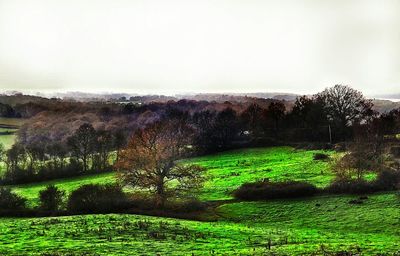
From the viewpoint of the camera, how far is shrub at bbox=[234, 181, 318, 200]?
4516cm

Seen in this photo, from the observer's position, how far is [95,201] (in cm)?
4244

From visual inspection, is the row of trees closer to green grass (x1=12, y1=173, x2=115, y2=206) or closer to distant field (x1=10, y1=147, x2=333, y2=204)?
green grass (x1=12, y1=173, x2=115, y2=206)

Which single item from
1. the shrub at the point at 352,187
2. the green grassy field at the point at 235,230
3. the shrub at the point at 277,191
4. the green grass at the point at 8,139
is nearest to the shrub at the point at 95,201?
the green grassy field at the point at 235,230

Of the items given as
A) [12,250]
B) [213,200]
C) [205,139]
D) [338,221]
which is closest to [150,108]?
[205,139]

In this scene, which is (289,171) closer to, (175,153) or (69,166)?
(175,153)

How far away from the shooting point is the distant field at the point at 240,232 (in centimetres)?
2472

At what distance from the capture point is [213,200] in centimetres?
4644

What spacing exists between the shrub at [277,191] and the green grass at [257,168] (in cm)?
201

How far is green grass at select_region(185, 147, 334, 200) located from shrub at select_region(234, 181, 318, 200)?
201 centimetres

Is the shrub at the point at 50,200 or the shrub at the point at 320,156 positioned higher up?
the shrub at the point at 320,156

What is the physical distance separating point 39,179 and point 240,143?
3276 centimetres

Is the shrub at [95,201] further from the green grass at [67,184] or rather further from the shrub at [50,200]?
the green grass at [67,184]

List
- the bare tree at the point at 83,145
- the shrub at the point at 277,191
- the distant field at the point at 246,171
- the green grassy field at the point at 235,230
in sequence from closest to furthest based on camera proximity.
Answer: the green grassy field at the point at 235,230 < the shrub at the point at 277,191 < the distant field at the point at 246,171 < the bare tree at the point at 83,145

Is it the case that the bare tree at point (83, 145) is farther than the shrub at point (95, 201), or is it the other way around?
the bare tree at point (83, 145)
